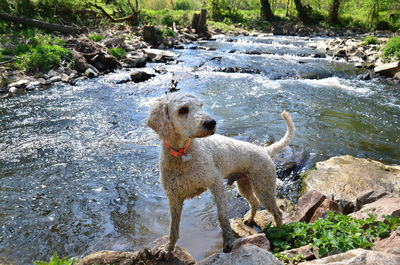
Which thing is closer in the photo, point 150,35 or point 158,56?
point 158,56

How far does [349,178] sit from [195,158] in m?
3.27

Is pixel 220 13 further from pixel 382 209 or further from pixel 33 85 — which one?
pixel 382 209

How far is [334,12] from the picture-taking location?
110 ft

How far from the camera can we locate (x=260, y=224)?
4.22 m

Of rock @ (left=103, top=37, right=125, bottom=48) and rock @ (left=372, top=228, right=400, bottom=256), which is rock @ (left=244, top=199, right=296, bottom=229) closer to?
rock @ (left=372, top=228, right=400, bottom=256)

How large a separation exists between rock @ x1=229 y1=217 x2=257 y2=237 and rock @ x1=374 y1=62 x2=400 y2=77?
12.3m

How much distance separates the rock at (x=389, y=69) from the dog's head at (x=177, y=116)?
13.3 metres

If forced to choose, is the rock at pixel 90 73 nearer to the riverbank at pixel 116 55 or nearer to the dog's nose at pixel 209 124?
the riverbank at pixel 116 55

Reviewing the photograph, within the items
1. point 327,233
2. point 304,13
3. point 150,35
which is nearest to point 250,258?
point 327,233

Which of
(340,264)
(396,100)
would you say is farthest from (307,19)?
(340,264)

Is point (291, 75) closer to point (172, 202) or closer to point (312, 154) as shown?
point (312, 154)

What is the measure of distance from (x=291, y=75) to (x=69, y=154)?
1041 cm

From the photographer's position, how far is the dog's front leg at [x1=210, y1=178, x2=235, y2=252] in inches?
114

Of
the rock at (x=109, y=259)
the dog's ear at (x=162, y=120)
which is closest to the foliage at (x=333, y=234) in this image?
the rock at (x=109, y=259)
